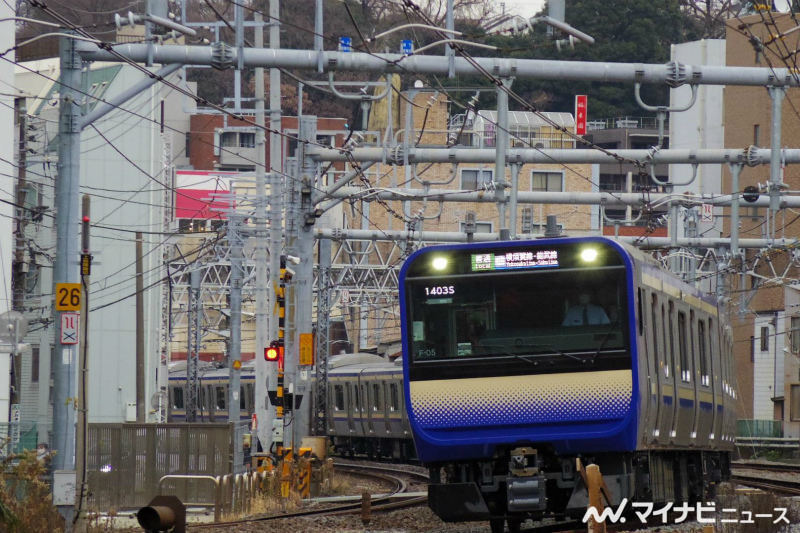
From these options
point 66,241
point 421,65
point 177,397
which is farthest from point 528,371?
point 177,397

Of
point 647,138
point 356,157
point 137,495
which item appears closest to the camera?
point 137,495

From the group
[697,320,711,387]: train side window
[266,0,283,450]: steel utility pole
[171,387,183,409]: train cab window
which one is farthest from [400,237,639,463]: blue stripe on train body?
[171,387,183,409]: train cab window

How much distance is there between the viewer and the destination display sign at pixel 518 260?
14.3 m

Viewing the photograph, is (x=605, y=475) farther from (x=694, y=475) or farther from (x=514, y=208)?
(x=514, y=208)

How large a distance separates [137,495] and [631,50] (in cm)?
5676

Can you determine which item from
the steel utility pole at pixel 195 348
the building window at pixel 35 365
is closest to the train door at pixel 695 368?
the steel utility pole at pixel 195 348

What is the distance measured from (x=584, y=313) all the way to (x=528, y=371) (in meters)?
0.80

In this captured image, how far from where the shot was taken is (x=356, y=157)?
24578mm

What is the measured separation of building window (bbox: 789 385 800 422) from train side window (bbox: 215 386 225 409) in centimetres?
1946


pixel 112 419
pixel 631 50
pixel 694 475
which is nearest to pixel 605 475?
pixel 694 475

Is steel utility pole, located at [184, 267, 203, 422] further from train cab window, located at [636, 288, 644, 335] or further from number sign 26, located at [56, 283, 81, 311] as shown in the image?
train cab window, located at [636, 288, 644, 335]

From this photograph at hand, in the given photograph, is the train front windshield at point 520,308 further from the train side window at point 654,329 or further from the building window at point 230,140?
the building window at point 230,140

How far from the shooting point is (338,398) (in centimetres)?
4328

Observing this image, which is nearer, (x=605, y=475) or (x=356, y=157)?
(x=605, y=475)
